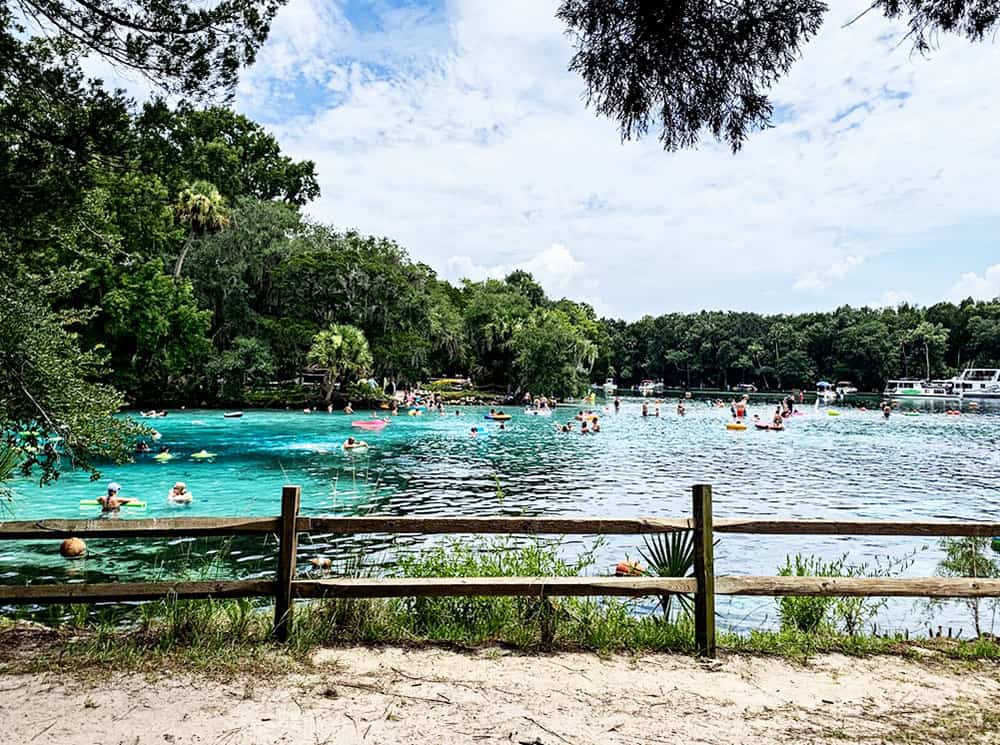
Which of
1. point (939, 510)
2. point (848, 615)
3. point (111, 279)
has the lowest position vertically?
point (939, 510)

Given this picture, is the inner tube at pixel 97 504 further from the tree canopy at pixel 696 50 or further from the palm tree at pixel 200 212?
the palm tree at pixel 200 212

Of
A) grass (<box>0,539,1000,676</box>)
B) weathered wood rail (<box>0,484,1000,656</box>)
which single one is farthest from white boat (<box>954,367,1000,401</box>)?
grass (<box>0,539,1000,676</box>)

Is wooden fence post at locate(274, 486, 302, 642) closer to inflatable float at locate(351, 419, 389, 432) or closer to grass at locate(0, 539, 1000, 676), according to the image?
grass at locate(0, 539, 1000, 676)

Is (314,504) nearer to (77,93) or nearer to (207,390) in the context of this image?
(77,93)

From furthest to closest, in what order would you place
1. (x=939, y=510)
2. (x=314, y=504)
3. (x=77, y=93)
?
(x=939, y=510) < (x=314, y=504) < (x=77, y=93)

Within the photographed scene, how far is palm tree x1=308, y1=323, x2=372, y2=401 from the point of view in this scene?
143 ft

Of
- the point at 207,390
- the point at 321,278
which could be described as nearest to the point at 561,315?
the point at 321,278

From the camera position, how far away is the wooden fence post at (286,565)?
486cm

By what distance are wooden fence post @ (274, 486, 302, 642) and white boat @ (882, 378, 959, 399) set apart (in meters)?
93.3

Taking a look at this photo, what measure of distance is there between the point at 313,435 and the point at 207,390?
15.5 m

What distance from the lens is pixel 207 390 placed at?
4494cm

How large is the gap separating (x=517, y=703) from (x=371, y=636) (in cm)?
151

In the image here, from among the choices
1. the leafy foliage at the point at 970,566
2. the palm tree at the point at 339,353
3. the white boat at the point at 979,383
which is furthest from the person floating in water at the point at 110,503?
the white boat at the point at 979,383

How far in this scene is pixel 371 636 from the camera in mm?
5188
